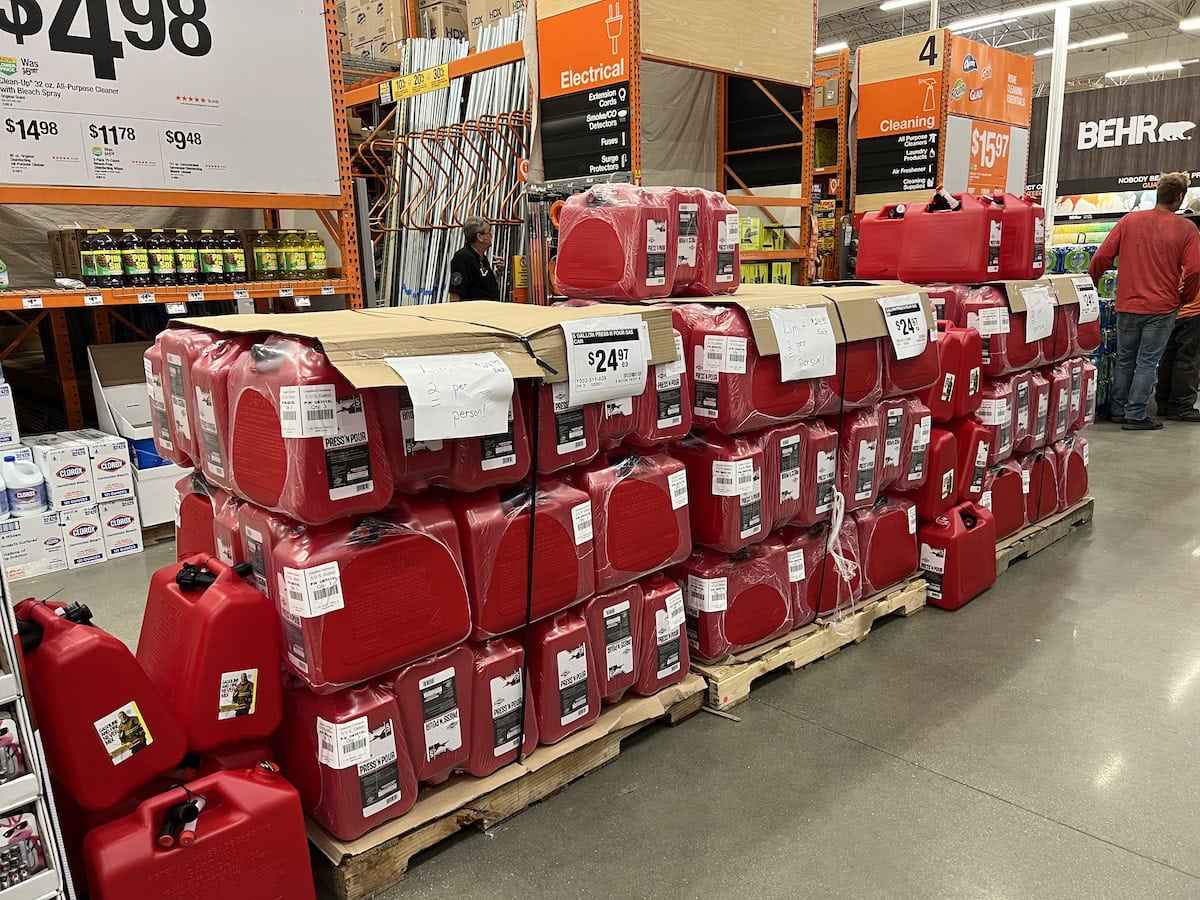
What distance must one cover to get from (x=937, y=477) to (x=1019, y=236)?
128 centimetres

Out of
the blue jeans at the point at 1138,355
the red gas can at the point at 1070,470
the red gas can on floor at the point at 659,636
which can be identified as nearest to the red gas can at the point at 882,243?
the red gas can at the point at 1070,470

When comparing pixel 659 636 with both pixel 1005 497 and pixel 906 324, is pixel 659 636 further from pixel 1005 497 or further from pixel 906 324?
pixel 1005 497

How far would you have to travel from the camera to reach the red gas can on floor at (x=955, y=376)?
3.60m

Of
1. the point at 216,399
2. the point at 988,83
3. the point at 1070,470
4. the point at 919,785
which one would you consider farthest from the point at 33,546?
the point at 988,83

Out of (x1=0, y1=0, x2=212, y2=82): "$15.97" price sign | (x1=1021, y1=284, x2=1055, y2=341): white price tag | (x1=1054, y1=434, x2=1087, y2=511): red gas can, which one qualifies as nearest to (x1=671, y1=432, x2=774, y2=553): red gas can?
(x1=1021, y1=284, x2=1055, y2=341): white price tag

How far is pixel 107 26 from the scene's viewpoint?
13.1 feet

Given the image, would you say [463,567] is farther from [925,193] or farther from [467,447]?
[925,193]

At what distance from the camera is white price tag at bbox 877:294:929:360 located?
10.2ft

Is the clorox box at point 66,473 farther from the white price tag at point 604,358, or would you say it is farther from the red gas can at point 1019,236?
the red gas can at point 1019,236

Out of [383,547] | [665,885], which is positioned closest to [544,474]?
[383,547]

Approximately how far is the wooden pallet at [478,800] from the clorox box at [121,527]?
9.91 ft

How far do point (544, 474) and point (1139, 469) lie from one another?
5.31 metres

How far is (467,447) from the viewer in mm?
2057

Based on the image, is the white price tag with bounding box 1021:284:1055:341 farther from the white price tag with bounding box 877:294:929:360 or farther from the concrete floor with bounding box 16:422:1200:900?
the concrete floor with bounding box 16:422:1200:900
